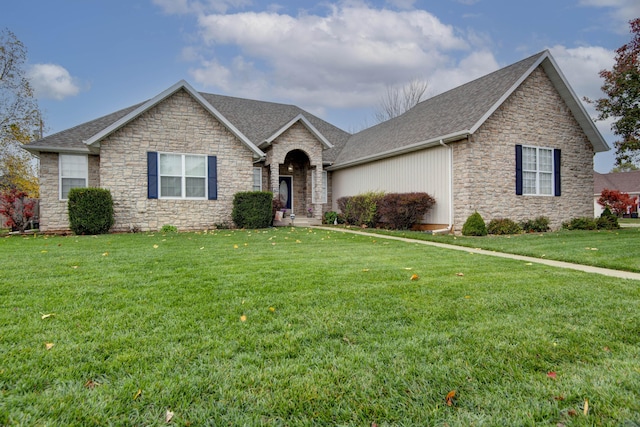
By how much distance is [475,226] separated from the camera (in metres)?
11.7

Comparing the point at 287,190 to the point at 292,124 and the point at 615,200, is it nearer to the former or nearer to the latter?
the point at 292,124

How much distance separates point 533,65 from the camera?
1291 cm

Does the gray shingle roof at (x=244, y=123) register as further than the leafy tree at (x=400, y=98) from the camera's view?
No

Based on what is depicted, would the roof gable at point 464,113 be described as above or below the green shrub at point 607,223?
above

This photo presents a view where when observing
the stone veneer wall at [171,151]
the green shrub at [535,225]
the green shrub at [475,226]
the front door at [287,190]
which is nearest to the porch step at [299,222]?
the front door at [287,190]

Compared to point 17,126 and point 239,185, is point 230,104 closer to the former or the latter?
point 239,185

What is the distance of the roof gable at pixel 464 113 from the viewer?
1245 centimetres

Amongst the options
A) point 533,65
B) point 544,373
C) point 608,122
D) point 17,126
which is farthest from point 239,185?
point 608,122

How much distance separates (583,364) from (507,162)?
12043 millimetres

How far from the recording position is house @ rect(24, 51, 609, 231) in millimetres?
12617

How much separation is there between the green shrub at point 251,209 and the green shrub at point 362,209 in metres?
4.18

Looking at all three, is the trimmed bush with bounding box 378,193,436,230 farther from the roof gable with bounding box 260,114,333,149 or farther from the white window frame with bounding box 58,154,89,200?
the white window frame with bounding box 58,154,89,200

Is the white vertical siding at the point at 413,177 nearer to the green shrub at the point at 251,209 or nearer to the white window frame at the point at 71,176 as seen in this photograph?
the green shrub at the point at 251,209

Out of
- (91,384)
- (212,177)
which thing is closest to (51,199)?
(212,177)
